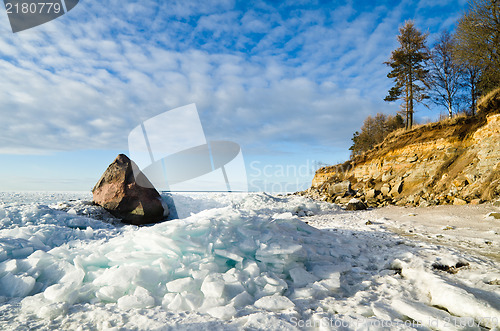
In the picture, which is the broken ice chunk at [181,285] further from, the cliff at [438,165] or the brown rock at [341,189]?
the brown rock at [341,189]

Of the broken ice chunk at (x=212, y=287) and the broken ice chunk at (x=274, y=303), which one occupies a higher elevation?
the broken ice chunk at (x=212, y=287)

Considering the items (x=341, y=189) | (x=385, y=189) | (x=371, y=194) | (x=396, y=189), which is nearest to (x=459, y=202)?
(x=396, y=189)

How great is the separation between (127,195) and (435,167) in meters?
13.2

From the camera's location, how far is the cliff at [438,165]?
817 centimetres

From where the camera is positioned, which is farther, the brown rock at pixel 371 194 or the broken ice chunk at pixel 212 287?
the brown rock at pixel 371 194

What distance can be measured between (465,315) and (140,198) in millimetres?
8718

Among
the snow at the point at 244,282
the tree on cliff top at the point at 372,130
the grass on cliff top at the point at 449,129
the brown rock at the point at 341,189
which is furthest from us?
the tree on cliff top at the point at 372,130

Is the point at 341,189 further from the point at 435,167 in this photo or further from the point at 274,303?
the point at 274,303

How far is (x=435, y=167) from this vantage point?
1047cm

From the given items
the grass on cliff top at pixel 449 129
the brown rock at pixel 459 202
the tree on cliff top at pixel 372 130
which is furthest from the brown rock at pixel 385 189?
the tree on cliff top at pixel 372 130

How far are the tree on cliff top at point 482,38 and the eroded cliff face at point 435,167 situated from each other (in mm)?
3905

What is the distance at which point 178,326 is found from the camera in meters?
1.76

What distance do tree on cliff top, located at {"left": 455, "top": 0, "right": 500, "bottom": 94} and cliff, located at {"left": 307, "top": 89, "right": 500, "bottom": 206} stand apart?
3.50m

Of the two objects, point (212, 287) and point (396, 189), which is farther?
point (396, 189)
